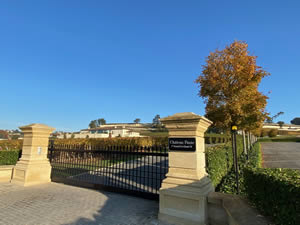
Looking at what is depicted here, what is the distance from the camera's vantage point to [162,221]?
4.09 meters

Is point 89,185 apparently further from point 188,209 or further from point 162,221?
point 188,209

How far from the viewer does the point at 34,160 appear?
25.0ft

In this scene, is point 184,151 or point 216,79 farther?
point 216,79

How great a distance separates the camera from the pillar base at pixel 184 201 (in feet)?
12.5

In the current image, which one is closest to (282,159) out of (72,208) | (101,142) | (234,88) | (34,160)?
(234,88)

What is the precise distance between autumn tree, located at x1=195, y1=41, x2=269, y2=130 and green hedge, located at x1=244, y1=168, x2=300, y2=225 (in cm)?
824

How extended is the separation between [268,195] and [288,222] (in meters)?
0.46

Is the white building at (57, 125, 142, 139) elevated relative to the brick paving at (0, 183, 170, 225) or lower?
elevated

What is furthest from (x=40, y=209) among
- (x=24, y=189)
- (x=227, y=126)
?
(x=227, y=126)

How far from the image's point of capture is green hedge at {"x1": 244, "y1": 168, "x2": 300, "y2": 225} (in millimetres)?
2359

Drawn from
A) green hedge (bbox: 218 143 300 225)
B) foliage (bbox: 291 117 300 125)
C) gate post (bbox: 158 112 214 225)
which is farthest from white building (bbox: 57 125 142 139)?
foliage (bbox: 291 117 300 125)

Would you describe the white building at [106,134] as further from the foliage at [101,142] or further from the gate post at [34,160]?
the gate post at [34,160]

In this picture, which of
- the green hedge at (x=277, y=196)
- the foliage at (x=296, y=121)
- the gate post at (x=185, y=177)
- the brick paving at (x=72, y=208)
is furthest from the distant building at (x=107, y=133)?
the foliage at (x=296, y=121)

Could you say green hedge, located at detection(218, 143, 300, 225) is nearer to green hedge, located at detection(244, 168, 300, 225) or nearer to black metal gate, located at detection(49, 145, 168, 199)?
green hedge, located at detection(244, 168, 300, 225)
